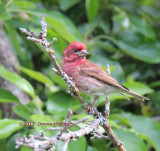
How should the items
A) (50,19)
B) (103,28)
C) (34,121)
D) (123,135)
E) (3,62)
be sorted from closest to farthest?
1. (34,121)
2. (123,135)
3. (50,19)
4. (3,62)
5. (103,28)

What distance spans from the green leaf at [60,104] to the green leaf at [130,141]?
1.69 ft

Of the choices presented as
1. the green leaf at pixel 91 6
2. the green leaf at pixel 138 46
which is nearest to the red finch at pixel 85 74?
the green leaf at pixel 91 6

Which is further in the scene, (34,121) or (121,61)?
(121,61)

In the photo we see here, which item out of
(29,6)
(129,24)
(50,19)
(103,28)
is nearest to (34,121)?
(50,19)

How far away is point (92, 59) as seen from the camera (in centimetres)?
403

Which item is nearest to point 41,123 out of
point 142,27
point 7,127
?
point 7,127

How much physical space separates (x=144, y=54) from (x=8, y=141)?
2140 mm

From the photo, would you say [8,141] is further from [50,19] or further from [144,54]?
[144,54]

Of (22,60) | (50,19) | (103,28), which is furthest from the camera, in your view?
(103,28)

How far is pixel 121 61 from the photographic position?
15.4 ft

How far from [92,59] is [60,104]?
102 cm

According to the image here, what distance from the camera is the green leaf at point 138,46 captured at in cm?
412

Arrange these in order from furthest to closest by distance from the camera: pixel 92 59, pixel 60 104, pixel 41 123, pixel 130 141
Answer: pixel 92 59
pixel 60 104
pixel 130 141
pixel 41 123

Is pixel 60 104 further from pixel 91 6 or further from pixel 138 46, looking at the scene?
pixel 138 46
